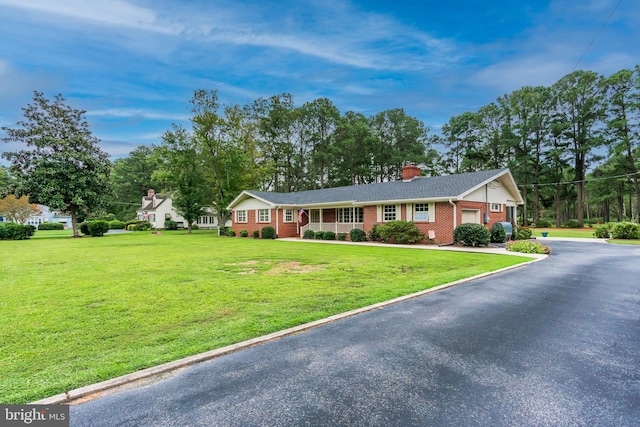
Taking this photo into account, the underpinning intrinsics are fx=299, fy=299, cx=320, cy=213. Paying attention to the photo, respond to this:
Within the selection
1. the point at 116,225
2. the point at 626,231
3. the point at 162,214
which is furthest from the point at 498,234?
the point at 116,225

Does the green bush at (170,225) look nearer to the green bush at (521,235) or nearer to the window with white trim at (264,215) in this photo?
the window with white trim at (264,215)

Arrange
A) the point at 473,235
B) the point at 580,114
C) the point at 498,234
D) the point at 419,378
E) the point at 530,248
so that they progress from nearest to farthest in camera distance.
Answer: the point at 419,378, the point at 530,248, the point at 473,235, the point at 498,234, the point at 580,114

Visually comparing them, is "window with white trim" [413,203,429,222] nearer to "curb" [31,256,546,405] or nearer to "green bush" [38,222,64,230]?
"curb" [31,256,546,405]

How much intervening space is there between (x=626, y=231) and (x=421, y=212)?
15.0 metres

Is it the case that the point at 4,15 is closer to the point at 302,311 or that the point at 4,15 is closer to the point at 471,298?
the point at 302,311

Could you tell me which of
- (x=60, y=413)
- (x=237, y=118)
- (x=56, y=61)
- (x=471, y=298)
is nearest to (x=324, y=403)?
(x=60, y=413)

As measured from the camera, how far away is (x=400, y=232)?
1820 centimetres

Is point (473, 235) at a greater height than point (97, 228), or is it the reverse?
point (97, 228)

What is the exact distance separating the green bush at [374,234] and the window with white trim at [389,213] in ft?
2.80

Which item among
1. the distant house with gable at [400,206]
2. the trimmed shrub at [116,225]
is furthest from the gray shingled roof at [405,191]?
the trimmed shrub at [116,225]

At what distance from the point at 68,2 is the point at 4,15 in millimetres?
2505

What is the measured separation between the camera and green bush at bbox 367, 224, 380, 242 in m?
19.6

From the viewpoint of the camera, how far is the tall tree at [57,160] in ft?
80.8

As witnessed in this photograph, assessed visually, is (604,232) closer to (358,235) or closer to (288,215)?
(358,235)
